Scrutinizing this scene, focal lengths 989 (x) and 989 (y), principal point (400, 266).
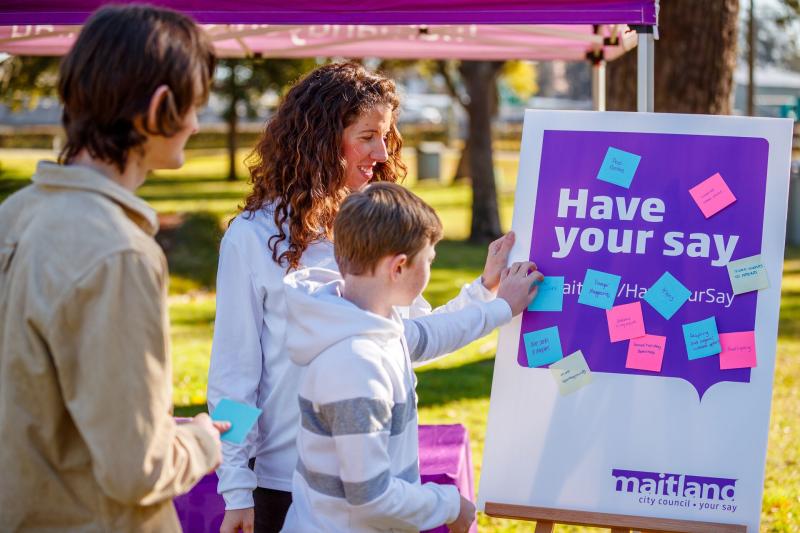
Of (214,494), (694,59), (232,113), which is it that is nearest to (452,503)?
(214,494)

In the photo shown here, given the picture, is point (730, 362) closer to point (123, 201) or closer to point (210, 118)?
point (123, 201)

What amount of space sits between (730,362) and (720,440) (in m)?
0.21

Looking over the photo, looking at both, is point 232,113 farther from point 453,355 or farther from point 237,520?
point 237,520

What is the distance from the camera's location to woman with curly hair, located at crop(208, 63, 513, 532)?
240 cm

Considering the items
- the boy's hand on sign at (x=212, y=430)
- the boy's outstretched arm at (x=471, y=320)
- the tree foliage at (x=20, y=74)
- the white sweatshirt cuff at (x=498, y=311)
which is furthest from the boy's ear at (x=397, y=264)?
the tree foliage at (x=20, y=74)

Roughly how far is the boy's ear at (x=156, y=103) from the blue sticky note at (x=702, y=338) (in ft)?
5.57

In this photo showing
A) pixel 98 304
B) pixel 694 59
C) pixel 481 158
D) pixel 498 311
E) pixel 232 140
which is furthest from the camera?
pixel 232 140

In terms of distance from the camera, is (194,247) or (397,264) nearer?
(397,264)

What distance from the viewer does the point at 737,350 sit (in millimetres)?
2725

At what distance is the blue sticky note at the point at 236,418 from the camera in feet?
6.41

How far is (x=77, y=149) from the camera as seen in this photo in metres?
1.63

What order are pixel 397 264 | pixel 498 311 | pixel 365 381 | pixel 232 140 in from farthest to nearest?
pixel 232 140 < pixel 498 311 < pixel 397 264 < pixel 365 381

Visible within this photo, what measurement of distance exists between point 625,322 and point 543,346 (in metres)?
0.24

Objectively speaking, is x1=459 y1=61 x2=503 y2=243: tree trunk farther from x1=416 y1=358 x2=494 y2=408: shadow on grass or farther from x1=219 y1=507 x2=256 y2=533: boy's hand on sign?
x1=219 y1=507 x2=256 y2=533: boy's hand on sign
